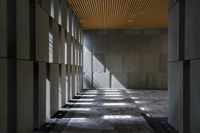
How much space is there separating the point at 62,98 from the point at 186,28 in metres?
5.86

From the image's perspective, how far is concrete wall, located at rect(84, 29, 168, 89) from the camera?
20406 mm

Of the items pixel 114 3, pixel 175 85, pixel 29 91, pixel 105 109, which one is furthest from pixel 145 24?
pixel 29 91

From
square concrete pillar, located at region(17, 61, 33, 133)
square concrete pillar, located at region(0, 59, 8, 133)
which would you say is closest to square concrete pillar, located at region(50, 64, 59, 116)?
square concrete pillar, located at region(17, 61, 33, 133)

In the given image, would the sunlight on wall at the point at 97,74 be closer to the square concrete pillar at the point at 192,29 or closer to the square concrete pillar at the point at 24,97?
the square concrete pillar at the point at 24,97

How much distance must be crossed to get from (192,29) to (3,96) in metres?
3.59

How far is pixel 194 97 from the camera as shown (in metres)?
5.73

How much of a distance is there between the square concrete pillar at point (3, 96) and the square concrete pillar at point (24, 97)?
0.58 m

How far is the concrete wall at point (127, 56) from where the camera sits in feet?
66.9

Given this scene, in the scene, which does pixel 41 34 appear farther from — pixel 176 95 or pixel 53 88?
pixel 176 95

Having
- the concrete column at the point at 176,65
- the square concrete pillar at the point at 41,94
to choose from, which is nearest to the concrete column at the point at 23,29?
the square concrete pillar at the point at 41,94

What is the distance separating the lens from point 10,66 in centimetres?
511

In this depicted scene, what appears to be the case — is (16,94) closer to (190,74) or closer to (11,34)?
(11,34)

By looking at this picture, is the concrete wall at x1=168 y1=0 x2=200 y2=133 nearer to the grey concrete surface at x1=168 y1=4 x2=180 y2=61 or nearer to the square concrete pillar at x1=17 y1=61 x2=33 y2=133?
the grey concrete surface at x1=168 y1=4 x2=180 y2=61

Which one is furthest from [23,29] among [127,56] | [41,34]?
[127,56]
